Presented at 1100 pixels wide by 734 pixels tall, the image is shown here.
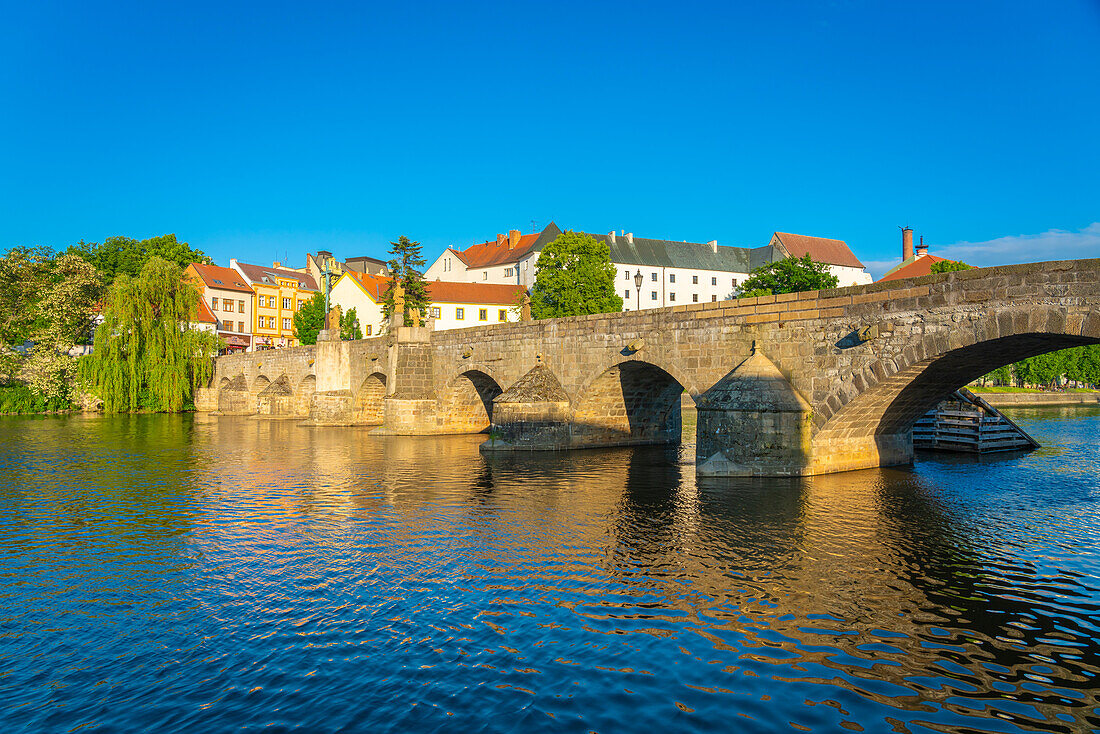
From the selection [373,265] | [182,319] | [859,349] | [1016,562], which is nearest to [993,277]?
[859,349]

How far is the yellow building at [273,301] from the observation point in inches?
3063

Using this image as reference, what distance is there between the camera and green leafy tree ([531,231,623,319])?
55.0 metres

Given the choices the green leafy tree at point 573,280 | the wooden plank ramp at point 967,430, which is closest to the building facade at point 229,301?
the green leafy tree at point 573,280

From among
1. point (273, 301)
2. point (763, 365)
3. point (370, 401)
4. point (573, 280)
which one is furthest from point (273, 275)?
point (763, 365)

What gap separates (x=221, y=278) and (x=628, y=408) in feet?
214

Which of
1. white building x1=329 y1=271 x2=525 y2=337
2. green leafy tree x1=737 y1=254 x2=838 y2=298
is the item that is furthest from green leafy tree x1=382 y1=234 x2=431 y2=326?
green leafy tree x1=737 y1=254 x2=838 y2=298

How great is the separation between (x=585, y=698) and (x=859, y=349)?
11.6 meters

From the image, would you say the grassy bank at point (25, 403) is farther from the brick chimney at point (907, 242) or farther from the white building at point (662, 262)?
the brick chimney at point (907, 242)

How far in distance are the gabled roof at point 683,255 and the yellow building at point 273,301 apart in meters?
36.6

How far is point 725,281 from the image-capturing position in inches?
3403

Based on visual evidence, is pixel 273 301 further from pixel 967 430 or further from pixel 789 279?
pixel 967 430

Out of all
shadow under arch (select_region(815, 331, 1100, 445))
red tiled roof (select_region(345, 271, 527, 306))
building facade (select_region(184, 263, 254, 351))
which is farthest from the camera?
building facade (select_region(184, 263, 254, 351))

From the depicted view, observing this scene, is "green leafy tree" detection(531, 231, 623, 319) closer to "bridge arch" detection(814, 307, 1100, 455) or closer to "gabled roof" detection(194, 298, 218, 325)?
"gabled roof" detection(194, 298, 218, 325)

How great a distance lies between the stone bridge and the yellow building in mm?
53010
